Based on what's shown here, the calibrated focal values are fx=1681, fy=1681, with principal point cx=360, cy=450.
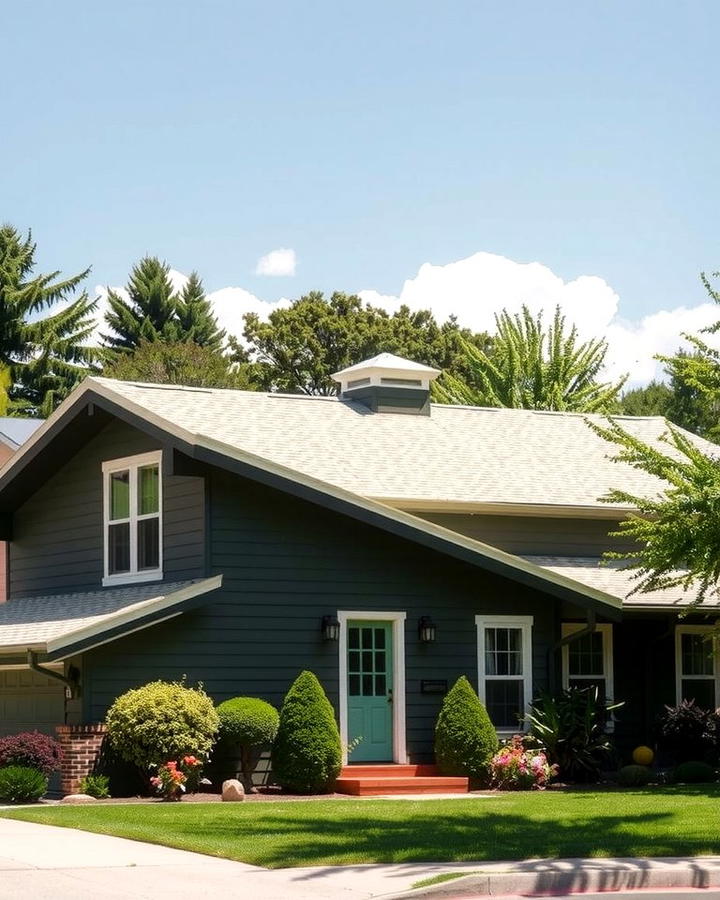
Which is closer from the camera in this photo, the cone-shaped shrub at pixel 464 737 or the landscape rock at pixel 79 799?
the landscape rock at pixel 79 799

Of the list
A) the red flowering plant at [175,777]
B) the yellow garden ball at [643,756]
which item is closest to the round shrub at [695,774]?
the yellow garden ball at [643,756]

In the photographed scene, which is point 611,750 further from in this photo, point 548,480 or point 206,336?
point 206,336

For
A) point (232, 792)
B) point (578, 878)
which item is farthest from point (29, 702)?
point (578, 878)

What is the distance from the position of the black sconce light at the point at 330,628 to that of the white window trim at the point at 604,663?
4132mm

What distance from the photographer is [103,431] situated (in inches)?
1071

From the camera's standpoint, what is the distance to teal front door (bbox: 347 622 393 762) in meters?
24.5

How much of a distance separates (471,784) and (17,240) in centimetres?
4840

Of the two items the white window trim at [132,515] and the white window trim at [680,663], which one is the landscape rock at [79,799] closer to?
the white window trim at [132,515]

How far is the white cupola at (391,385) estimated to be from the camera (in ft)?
101

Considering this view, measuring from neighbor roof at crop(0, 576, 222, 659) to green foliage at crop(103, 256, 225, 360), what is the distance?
4616 centimetres

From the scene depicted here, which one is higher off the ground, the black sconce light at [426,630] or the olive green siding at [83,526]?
the olive green siding at [83,526]

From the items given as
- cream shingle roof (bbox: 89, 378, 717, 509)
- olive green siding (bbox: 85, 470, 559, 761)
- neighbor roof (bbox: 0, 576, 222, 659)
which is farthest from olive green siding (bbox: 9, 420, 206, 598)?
cream shingle roof (bbox: 89, 378, 717, 509)

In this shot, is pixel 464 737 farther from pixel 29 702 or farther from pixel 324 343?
pixel 324 343

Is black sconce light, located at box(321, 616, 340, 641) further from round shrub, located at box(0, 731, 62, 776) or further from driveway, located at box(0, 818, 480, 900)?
driveway, located at box(0, 818, 480, 900)
